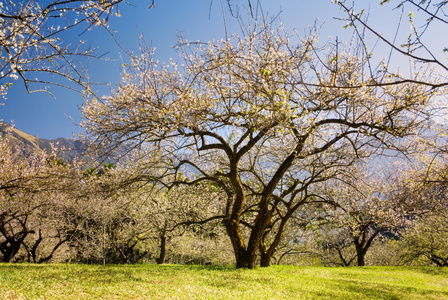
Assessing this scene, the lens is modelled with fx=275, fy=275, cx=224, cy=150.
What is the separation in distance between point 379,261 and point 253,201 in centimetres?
2513

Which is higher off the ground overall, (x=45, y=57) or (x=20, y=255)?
(x=45, y=57)

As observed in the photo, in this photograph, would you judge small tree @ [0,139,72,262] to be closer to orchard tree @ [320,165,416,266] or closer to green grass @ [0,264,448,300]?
green grass @ [0,264,448,300]

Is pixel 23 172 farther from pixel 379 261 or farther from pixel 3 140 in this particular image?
pixel 379 261

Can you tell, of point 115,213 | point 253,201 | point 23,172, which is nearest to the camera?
point 23,172

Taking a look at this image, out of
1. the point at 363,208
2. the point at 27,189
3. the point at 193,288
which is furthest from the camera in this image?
the point at 363,208

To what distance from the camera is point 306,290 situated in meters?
7.90

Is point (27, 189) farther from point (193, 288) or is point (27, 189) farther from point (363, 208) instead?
point (363, 208)

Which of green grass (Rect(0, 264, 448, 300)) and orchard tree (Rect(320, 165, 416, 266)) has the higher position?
orchard tree (Rect(320, 165, 416, 266))

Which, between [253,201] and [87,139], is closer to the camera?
[87,139]

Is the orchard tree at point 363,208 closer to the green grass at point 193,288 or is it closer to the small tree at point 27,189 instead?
the green grass at point 193,288

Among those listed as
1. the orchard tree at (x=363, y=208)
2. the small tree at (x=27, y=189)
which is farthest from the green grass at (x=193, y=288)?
the orchard tree at (x=363, y=208)

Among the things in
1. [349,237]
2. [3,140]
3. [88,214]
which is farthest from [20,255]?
[349,237]

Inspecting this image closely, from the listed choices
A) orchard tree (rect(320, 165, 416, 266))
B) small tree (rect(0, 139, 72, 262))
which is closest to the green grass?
small tree (rect(0, 139, 72, 262))

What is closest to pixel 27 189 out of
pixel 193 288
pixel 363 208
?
pixel 193 288
